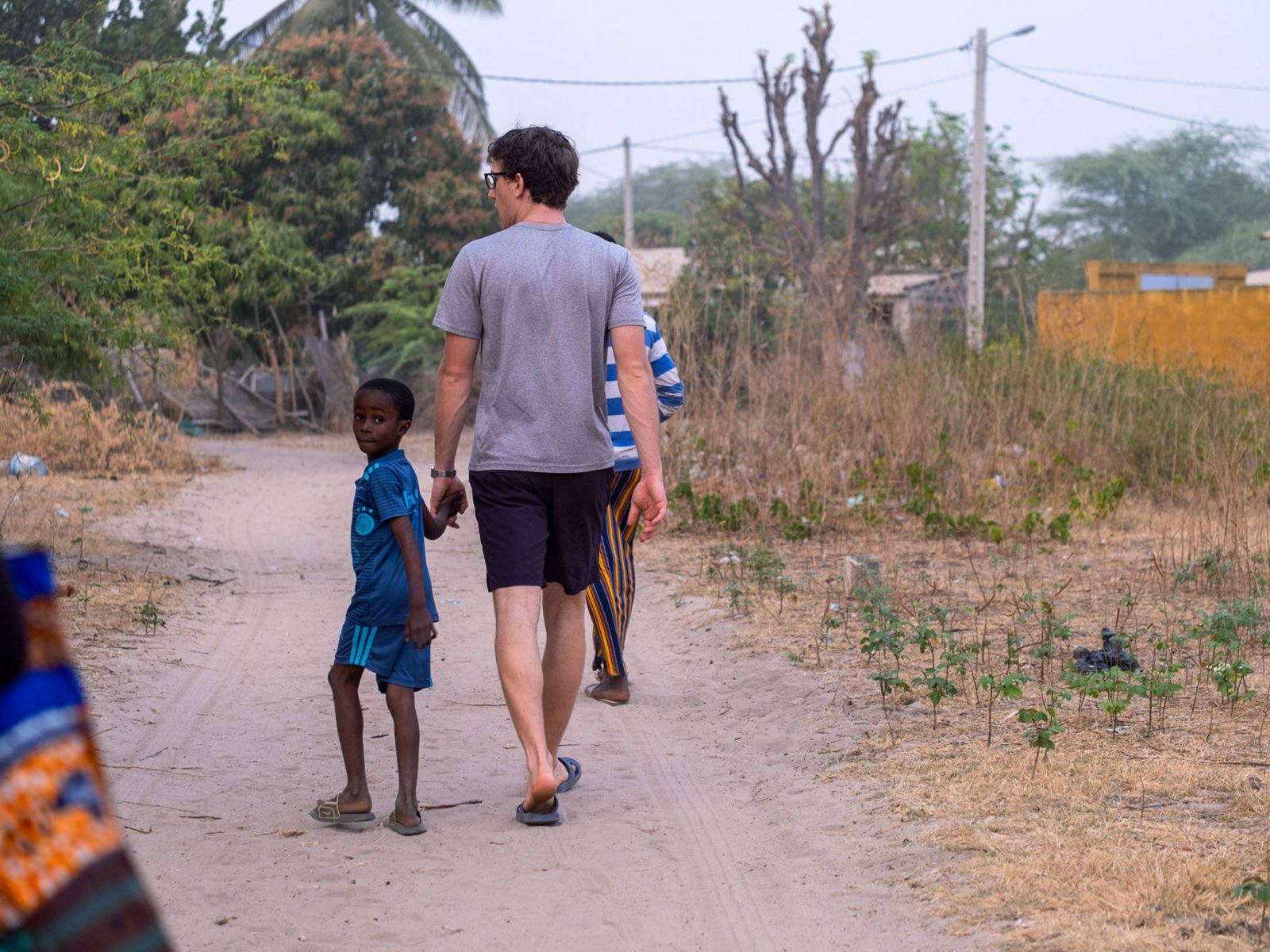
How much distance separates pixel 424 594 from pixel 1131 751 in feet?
8.00

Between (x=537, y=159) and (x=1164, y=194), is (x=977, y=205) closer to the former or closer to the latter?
(x=537, y=159)

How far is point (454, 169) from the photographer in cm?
2575

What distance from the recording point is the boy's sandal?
4.14 metres

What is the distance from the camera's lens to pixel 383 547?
4062 mm

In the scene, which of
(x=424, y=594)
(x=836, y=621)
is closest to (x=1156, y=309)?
(x=836, y=621)

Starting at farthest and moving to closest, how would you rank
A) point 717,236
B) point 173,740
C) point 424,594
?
1. point 717,236
2. point 173,740
3. point 424,594

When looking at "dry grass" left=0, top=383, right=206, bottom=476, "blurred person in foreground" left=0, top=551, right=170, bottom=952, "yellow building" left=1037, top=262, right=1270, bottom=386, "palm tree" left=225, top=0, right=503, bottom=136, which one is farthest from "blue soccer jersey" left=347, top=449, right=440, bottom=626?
"palm tree" left=225, top=0, right=503, bottom=136

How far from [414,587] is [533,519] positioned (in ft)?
1.32

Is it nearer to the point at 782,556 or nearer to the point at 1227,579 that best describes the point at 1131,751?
the point at 1227,579

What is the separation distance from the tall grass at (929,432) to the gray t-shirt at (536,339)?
5991 mm

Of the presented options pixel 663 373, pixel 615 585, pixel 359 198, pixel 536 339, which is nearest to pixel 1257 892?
pixel 536 339

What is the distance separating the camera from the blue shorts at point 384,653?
4.04 m

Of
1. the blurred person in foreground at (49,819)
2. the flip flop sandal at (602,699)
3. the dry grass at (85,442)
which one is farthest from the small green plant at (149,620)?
the dry grass at (85,442)

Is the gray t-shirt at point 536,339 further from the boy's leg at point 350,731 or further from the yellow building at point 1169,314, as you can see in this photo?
the yellow building at point 1169,314
